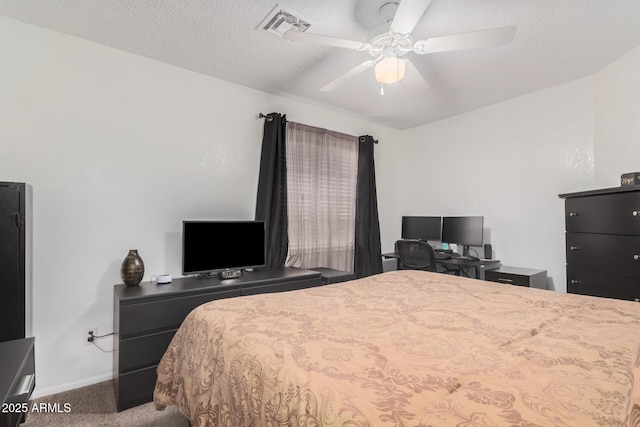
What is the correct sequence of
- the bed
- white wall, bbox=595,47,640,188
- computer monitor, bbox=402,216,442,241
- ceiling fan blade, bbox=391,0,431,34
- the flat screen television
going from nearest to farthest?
the bed → ceiling fan blade, bbox=391,0,431,34 → white wall, bbox=595,47,640,188 → the flat screen television → computer monitor, bbox=402,216,442,241

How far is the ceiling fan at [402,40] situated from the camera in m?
1.56

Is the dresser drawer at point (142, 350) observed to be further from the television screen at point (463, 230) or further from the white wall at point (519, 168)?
the white wall at point (519, 168)

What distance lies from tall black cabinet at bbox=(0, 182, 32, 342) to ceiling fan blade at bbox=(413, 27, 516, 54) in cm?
252

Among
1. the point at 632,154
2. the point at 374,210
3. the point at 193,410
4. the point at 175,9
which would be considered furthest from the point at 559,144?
the point at 193,410

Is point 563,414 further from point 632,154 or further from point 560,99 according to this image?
point 560,99

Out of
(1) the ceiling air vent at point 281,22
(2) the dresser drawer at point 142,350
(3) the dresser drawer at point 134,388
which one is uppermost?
(1) the ceiling air vent at point 281,22

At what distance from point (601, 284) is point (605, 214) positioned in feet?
1.64

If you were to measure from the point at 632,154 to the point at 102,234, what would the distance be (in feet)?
13.8

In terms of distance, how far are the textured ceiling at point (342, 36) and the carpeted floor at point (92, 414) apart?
2.57 m

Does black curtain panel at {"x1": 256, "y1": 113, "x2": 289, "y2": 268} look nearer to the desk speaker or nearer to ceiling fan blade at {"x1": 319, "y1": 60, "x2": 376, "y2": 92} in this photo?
ceiling fan blade at {"x1": 319, "y1": 60, "x2": 376, "y2": 92}

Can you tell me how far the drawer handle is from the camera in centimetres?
108

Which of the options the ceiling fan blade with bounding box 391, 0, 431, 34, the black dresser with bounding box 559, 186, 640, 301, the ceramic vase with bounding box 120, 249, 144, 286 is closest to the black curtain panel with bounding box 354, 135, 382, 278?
the black dresser with bounding box 559, 186, 640, 301

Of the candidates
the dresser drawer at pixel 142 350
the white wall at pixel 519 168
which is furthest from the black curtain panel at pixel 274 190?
the white wall at pixel 519 168

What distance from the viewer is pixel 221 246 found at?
8.87ft
